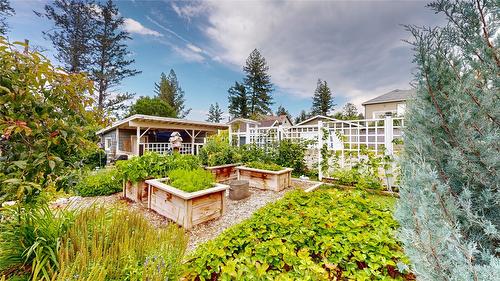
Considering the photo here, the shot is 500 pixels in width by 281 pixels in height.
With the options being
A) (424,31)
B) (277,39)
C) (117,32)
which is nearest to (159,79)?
(117,32)

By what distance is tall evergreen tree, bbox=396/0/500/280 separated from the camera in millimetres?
896

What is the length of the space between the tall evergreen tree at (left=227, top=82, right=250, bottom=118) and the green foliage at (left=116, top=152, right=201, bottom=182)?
24.9 meters

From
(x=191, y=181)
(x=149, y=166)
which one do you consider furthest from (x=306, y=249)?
(x=149, y=166)

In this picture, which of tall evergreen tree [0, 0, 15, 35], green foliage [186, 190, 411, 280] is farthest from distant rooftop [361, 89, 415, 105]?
tall evergreen tree [0, 0, 15, 35]

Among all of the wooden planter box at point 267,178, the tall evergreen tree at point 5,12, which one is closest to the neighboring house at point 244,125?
the wooden planter box at point 267,178

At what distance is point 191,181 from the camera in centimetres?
338

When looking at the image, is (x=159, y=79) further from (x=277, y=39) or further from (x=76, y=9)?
(x=277, y=39)

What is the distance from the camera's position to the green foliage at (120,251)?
125cm

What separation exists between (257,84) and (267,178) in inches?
1001

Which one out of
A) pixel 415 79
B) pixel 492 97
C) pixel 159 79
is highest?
pixel 159 79

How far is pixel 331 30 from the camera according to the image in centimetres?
635

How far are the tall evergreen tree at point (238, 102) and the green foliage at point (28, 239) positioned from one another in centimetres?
2783

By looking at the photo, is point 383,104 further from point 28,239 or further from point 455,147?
point 28,239

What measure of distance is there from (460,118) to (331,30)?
6.42 m
